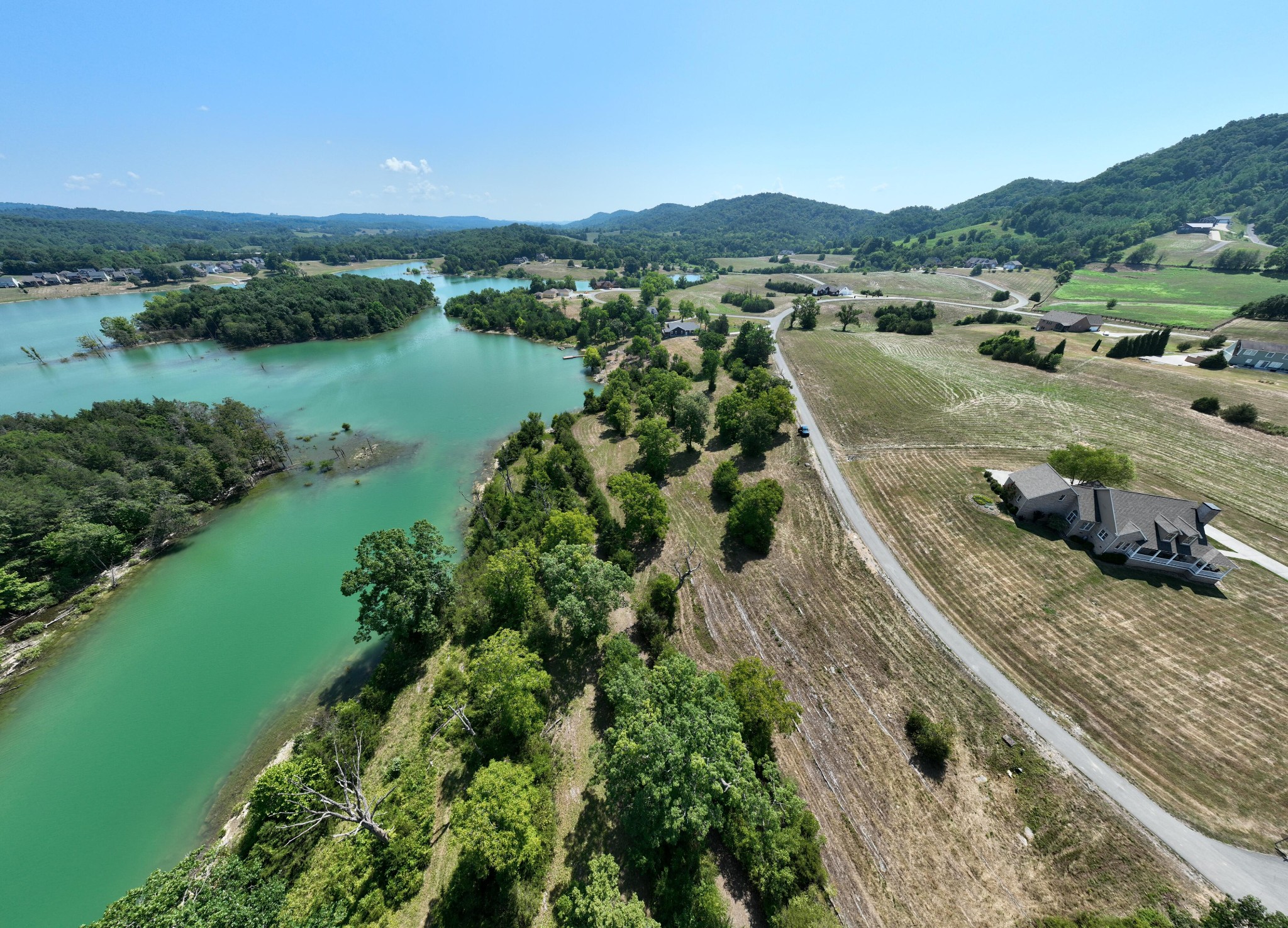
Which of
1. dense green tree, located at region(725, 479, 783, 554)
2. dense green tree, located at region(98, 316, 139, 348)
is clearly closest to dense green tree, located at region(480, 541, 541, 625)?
dense green tree, located at region(725, 479, 783, 554)

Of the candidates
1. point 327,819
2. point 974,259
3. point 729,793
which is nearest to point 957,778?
point 729,793

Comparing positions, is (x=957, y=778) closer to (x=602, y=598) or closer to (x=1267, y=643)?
(x=602, y=598)

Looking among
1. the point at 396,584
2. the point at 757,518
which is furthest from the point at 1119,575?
the point at 396,584

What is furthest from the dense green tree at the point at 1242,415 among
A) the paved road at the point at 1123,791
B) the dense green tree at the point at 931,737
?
the dense green tree at the point at 931,737

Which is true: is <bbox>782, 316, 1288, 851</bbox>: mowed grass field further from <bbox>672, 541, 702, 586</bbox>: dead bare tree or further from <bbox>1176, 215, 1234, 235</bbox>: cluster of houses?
<bbox>1176, 215, 1234, 235</bbox>: cluster of houses

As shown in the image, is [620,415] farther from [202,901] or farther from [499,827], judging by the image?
[202,901]

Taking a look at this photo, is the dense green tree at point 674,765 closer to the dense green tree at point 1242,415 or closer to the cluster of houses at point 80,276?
the dense green tree at point 1242,415
